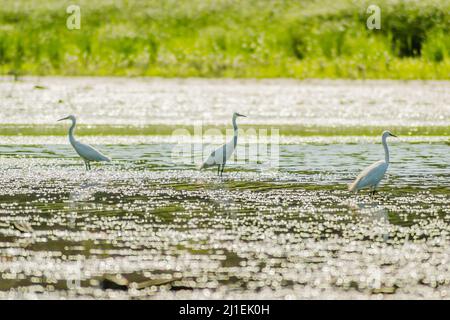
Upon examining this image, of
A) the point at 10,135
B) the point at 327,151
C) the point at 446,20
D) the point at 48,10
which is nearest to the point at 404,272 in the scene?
the point at 327,151

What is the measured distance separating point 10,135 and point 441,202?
11137mm

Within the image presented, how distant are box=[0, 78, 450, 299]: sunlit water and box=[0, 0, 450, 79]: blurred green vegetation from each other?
15.8m

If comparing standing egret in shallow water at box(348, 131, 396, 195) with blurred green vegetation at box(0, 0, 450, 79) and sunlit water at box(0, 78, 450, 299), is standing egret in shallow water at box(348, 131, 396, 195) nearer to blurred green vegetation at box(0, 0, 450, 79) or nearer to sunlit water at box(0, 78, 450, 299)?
sunlit water at box(0, 78, 450, 299)

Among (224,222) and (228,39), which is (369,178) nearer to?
(224,222)

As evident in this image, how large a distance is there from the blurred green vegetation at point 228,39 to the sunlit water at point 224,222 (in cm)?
1580

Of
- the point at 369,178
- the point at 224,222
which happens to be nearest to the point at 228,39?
the point at 369,178

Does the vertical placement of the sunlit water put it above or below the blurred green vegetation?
below

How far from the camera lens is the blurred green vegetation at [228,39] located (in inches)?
1479

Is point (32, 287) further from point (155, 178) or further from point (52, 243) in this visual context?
point (155, 178)

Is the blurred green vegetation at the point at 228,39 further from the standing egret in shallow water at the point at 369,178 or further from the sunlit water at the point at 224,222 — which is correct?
the standing egret in shallow water at the point at 369,178

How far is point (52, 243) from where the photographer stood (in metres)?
10.8

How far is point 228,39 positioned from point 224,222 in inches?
1196

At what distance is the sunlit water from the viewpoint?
941cm

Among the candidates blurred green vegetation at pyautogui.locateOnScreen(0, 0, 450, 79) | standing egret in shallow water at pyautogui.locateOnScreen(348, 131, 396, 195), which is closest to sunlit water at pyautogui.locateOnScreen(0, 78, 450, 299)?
standing egret in shallow water at pyautogui.locateOnScreen(348, 131, 396, 195)
